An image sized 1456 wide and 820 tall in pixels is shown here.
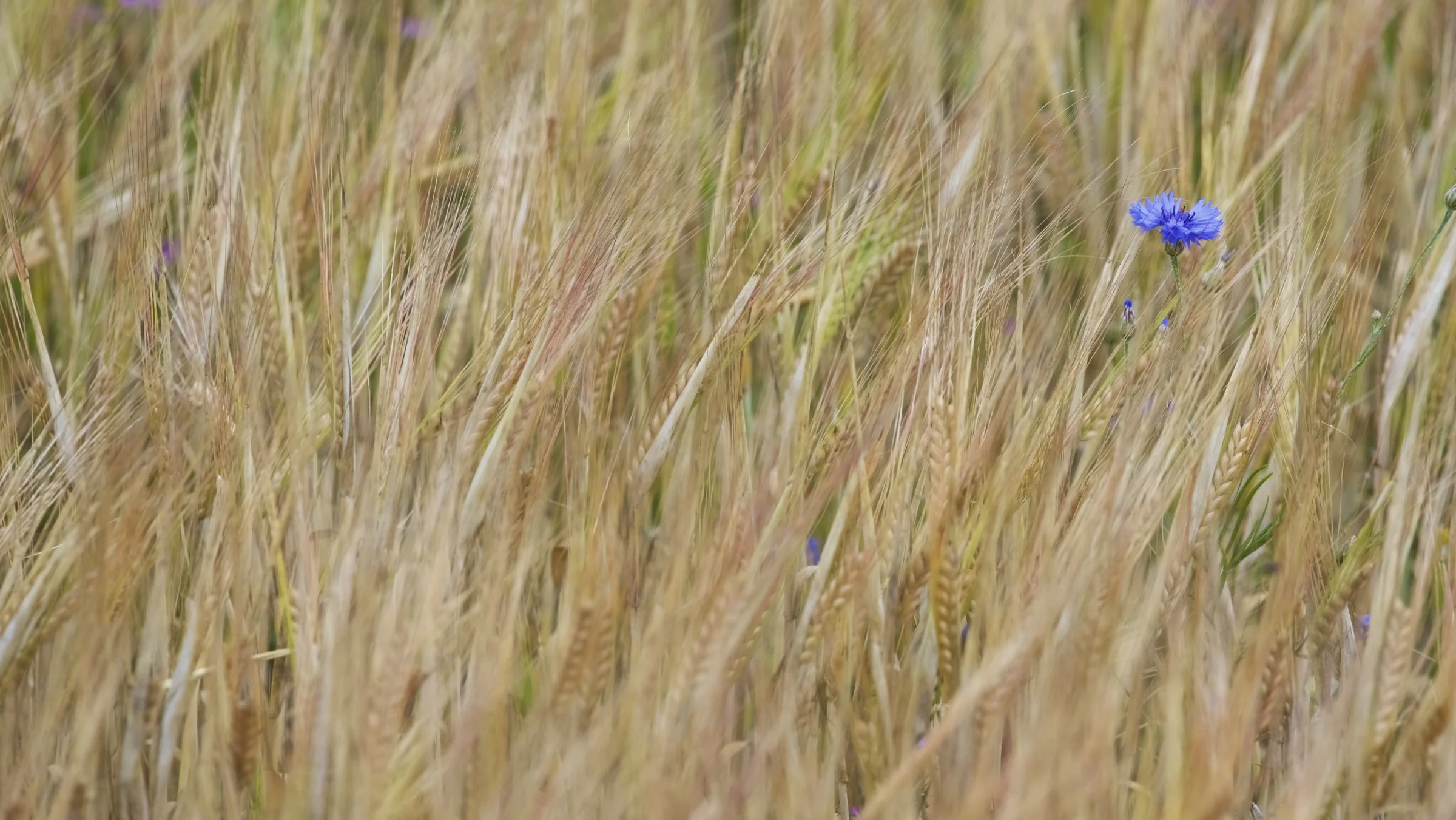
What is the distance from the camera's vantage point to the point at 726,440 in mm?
951

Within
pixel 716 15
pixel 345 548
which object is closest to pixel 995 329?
pixel 345 548

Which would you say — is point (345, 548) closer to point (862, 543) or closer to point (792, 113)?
point (862, 543)

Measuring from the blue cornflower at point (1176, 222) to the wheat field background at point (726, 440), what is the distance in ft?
0.08

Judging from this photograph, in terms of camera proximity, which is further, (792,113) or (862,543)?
(792,113)

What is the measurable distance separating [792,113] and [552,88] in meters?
0.23

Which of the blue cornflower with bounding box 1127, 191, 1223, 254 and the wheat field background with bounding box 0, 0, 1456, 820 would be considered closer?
the wheat field background with bounding box 0, 0, 1456, 820

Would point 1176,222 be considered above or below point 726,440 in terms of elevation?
above

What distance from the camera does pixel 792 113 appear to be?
Answer: 1.22 metres

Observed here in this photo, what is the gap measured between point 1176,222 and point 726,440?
40 cm

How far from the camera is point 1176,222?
1.03 m

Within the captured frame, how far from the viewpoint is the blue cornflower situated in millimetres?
1025

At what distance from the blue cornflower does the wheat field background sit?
24mm

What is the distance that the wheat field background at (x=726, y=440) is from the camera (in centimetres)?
79

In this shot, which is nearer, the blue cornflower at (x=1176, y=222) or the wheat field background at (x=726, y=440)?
the wheat field background at (x=726, y=440)
